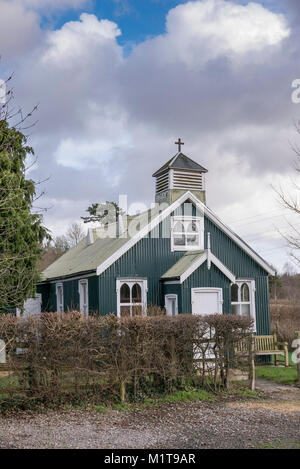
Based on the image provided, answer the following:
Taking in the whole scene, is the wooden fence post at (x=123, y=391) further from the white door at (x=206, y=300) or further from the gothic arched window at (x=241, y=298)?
the gothic arched window at (x=241, y=298)

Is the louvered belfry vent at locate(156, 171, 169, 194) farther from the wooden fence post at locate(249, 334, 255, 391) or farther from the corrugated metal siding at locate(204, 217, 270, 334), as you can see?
the wooden fence post at locate(249, 334, 255, 391)

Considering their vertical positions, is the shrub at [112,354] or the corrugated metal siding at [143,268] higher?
the corrugated metal siding at [143,268]

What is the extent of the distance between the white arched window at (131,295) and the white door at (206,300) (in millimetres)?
1892

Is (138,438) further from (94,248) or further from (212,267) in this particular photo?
(94,248)

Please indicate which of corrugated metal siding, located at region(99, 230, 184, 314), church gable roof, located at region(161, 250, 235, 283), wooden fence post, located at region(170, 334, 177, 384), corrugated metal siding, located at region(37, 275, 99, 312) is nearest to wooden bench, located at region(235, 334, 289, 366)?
church gable roof, located at region(161, 250, 235, 283)

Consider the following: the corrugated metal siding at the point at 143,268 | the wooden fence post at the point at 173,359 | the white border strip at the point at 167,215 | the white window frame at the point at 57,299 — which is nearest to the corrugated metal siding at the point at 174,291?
the corrugated metal siding at the point at 143,268

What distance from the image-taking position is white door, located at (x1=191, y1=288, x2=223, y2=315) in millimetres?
19344

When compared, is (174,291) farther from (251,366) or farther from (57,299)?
(57,299)

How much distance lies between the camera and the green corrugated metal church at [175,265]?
766 inches

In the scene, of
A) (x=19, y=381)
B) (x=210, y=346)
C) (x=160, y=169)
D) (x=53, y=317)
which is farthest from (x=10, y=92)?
(x=160, y=169)

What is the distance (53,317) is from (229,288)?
928 cm

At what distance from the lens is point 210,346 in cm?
1421

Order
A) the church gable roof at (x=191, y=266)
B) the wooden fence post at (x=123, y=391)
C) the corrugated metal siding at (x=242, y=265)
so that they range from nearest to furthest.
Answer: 1. the wooden fence post at (x=123, y=391)
2. the church gable roof at (x=191, y=266)
3. the corrugated metal siding at (x=242, y=265)

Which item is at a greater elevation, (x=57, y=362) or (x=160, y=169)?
(x=160, y=169)
